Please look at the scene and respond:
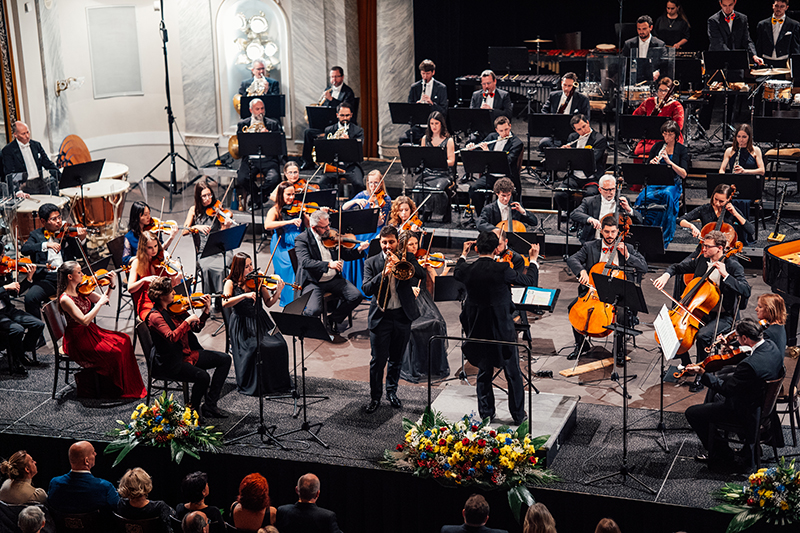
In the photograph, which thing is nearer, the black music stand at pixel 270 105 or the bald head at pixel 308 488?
the bald head at pixel 308 488

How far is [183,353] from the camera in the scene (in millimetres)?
6789

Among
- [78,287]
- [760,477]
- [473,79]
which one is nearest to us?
[760,477]

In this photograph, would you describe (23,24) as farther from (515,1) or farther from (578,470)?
(578,470)

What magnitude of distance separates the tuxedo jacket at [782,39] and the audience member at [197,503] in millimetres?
9366

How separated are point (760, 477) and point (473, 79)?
8.58m

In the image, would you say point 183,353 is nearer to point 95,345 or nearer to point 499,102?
point 95,345

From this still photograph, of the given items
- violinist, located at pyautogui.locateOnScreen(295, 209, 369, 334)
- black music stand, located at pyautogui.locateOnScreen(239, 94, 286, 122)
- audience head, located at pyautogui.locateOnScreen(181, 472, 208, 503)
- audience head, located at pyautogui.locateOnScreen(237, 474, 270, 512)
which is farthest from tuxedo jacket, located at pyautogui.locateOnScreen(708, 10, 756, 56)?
audience head, located at pyautogui.locateOnScreen(181, 472, 208, 503)

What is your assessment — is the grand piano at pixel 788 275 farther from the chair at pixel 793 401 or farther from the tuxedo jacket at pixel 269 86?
the tuxedo jacket at pixel 269 86

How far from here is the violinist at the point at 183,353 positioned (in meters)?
6.57

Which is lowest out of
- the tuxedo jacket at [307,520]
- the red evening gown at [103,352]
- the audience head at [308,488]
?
the tuxedo jacket at [307,520]

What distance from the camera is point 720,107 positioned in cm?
1434

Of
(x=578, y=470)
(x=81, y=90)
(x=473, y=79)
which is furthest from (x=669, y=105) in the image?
(x=81, y=90)

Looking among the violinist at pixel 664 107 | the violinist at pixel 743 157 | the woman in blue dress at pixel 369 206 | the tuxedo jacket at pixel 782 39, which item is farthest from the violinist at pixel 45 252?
the tuxedo jacket at pixel 782 39

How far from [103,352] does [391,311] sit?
7.37 feet
